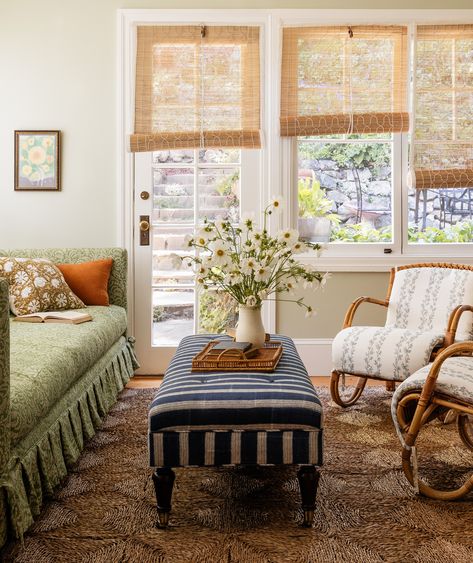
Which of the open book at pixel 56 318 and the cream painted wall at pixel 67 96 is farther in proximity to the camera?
the cream painted wall at pixel 67 96

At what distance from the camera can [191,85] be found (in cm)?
424

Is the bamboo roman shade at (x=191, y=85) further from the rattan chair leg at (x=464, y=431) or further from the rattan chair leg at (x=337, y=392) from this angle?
the rattan chair leg at (x=464, y=431)

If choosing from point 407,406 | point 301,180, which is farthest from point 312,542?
point 301,180

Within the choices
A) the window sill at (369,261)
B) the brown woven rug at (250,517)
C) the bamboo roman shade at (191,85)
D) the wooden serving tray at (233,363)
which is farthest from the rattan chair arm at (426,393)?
the bamboo roman shade at (191,85)

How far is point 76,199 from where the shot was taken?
14.1ft

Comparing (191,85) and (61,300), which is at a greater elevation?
(191,85)

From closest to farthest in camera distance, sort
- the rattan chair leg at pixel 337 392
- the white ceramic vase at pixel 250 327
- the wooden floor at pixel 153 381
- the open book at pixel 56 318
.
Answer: the white ceramic vase at pixel 250 327, the open book at pixel 56 318, the rattan chair leg at pixel 337 392, the wooden floor at pixel 153 381

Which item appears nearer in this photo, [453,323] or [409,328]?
[453,323]

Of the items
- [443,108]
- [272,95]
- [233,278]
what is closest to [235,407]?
[233,278]

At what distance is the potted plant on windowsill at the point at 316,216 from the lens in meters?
4.38

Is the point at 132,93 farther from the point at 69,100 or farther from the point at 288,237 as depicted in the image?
the point at 288,237

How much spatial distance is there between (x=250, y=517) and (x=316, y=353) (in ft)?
7.67

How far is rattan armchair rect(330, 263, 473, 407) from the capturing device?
3.17 m

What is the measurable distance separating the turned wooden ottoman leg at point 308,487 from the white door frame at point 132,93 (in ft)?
7.76
